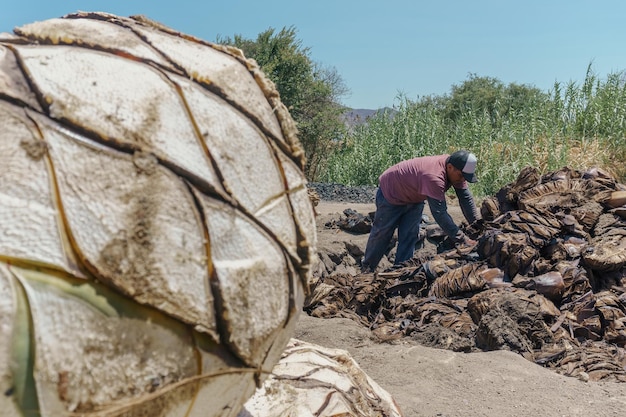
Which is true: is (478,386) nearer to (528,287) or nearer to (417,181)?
(528,287)

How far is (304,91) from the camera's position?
1046 inches

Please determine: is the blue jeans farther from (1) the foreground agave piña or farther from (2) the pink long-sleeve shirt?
(1) the foreground agave piña

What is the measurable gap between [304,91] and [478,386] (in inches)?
943

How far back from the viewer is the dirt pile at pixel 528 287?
4.41 m

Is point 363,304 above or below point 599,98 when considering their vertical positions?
below

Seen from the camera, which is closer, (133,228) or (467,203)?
(133,228)

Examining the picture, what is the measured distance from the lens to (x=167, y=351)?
1.11 m

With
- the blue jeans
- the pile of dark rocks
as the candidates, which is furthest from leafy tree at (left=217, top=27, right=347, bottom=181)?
the blue jeans

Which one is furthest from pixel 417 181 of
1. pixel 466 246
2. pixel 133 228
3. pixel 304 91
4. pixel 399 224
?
pixel 304 91

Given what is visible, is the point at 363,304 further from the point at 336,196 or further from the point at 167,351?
the point at 336,196

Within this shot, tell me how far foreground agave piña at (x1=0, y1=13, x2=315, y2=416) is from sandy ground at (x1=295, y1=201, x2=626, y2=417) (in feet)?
6.30

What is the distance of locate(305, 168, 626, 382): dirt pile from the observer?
14.5ft

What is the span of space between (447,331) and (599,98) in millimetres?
11419

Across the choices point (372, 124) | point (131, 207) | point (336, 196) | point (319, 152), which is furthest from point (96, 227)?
point (319, 152)
